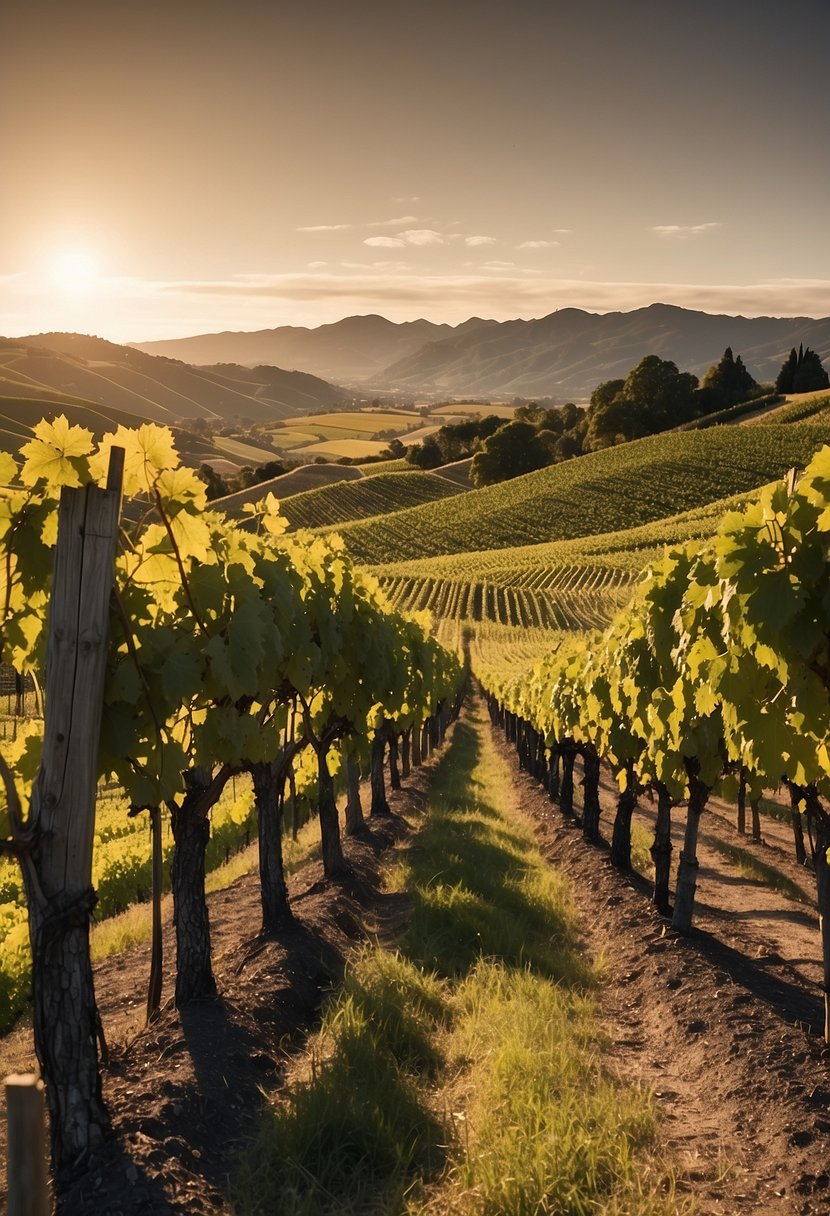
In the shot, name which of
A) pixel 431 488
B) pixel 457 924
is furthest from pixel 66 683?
pixel 431 488

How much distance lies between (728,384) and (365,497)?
55585 mm

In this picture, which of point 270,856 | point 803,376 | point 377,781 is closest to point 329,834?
point 270,856

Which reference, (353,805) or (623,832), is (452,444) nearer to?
(353,805)

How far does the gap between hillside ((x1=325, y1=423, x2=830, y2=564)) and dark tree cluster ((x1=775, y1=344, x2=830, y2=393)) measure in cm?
2487

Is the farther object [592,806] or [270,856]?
[592,806]

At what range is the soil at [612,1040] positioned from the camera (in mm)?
4750

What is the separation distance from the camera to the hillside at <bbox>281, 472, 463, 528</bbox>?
316ft

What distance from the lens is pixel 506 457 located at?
112 m

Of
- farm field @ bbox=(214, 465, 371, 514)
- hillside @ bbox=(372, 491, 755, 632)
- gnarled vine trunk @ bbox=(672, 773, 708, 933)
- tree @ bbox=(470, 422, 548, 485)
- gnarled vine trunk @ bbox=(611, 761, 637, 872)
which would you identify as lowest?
hillside @ bbox=(372, 491, 755, 632)

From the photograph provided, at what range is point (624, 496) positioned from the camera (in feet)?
296

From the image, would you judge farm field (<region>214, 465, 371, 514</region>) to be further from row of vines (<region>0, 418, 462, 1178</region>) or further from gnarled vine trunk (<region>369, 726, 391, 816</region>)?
row of vines (<region>0, 418, 462, 1178</region>)

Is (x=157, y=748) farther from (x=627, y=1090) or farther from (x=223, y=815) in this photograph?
(x=223, y=815)

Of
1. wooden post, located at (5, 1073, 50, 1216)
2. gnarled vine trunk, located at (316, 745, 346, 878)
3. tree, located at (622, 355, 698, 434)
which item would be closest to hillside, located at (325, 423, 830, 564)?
tree, located at (622, 355, 698, 434)

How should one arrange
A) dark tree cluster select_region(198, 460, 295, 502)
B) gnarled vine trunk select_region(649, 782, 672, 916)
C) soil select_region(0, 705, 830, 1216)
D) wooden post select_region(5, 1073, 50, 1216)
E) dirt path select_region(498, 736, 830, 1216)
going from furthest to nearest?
1. dark tree cluster select_region(198, 460, 295, 502)
2. gnarled vine trunk select_region(649, 782, 672, 916)
3. dirt path select_region(498, 736, 830, 1216)
4. soil select_region(0, 705, 830, 1216)
5. wooden post select_region(5, 1073, 50, 1216)
